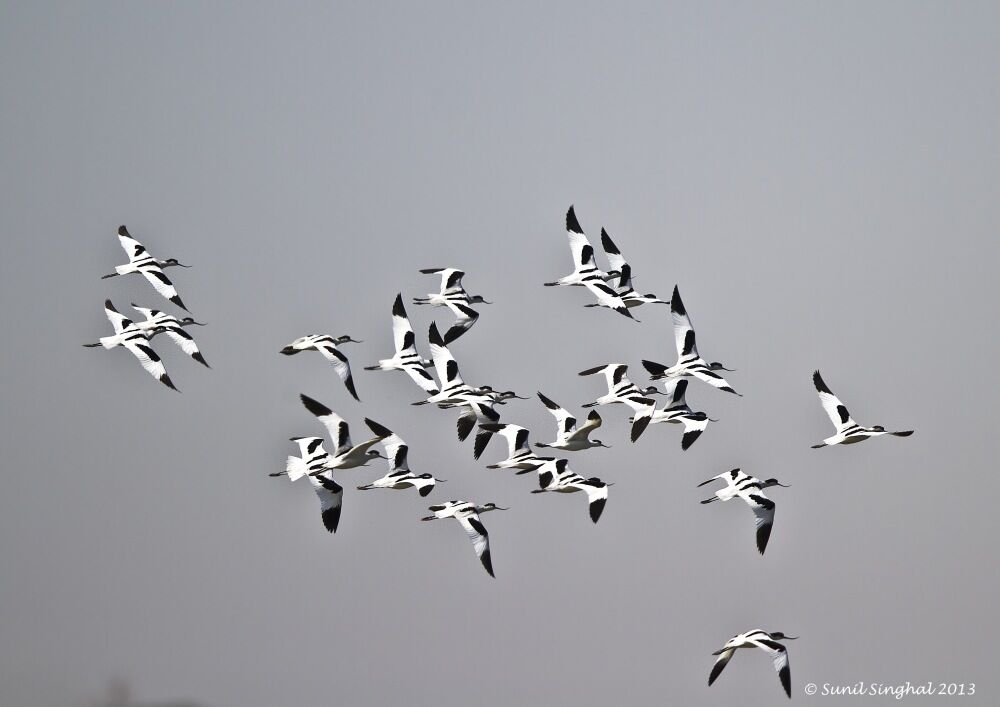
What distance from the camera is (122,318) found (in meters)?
57.7

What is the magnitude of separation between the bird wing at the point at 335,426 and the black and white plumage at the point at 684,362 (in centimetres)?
1114

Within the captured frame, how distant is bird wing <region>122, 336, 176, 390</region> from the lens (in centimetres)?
5609

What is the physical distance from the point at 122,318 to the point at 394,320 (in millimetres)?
10163

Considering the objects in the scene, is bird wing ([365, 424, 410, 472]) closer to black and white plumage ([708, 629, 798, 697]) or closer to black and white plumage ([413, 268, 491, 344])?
black and white plumage ([413, 268, 491, 344])

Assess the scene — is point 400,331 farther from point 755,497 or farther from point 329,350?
point 755,497

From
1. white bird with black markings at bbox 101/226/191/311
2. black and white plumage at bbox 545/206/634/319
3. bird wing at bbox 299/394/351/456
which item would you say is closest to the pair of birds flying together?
white bird with black markings at bbox 101/226/191/311

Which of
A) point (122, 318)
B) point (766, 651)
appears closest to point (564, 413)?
point (766, 651)

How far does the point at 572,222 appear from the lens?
5894 centimetres

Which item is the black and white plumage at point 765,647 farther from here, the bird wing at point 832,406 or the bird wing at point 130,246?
the bird wing at point 130,246

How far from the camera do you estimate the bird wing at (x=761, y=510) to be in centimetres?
5284

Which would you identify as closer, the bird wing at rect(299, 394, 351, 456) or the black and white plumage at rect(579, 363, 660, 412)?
the bird wing at rect(299, 394, 351, 456)

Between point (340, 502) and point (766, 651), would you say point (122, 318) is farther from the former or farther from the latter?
point (766, 651)

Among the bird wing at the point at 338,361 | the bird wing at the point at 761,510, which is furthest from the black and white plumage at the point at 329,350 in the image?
the bird wing at the point at 761,510

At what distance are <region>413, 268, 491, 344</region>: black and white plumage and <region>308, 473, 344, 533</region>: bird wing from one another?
7.69m
